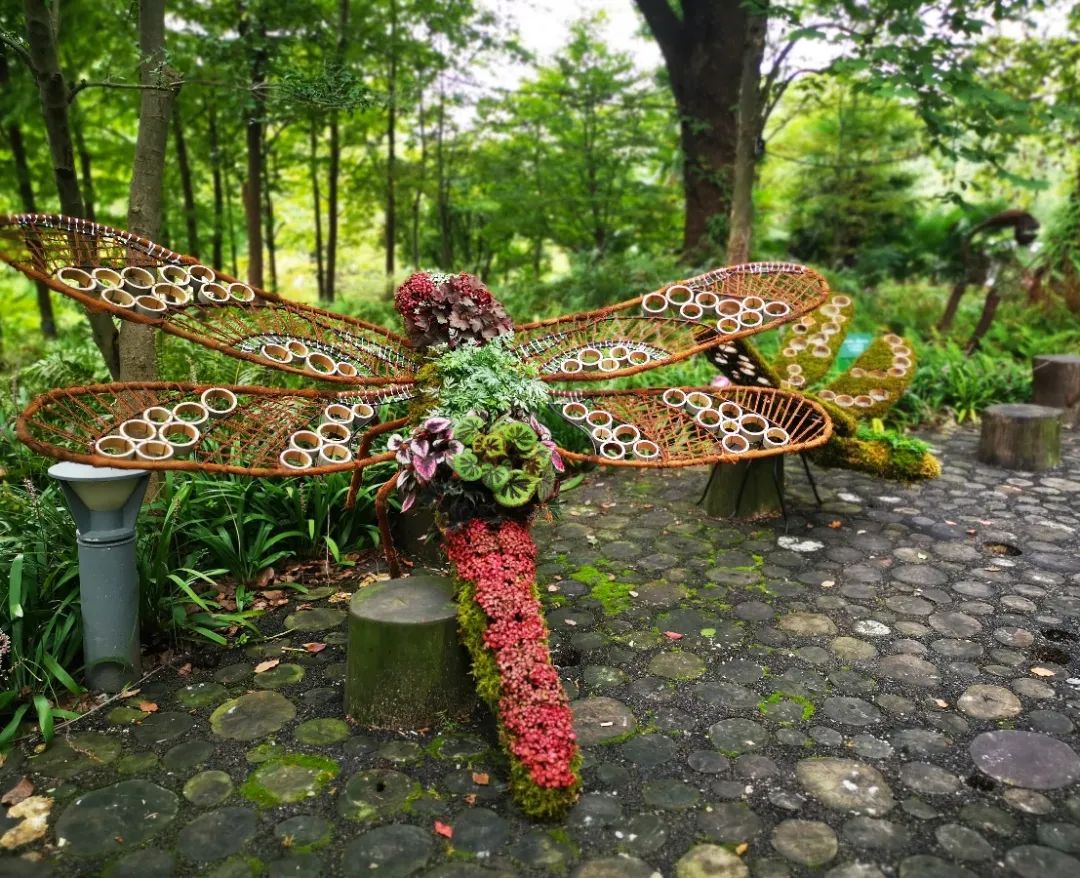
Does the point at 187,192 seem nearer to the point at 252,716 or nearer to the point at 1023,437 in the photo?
the point at 252,716

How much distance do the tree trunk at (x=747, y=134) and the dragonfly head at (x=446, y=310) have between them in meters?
4.98

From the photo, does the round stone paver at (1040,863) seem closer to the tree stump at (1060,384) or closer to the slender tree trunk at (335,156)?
the tree stump at (1060,384)

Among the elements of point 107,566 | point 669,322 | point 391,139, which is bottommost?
point 107,566

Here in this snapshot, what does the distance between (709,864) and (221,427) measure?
2305 millimetres

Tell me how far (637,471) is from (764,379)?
1.74 m

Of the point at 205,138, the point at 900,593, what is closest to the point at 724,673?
the point at 900,593

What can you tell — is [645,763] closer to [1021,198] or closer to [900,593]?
[900,593]

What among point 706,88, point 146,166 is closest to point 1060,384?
point 706,88

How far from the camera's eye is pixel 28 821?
2291 millimetres

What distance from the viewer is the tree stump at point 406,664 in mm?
2727

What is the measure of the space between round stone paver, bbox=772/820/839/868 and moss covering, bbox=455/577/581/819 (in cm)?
62

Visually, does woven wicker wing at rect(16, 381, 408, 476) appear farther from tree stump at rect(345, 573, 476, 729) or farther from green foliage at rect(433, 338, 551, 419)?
tree stump at rect(345, 573, 476, 729)

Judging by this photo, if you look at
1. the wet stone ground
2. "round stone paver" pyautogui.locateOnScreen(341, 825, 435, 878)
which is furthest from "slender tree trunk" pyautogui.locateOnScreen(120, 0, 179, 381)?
"round stone paver" pyautogui.locateOnScreen(341, 825, 435, 878)

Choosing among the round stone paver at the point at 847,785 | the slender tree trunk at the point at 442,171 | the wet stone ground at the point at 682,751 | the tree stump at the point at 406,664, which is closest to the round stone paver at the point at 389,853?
the wet stone ground at the point at 682,751
